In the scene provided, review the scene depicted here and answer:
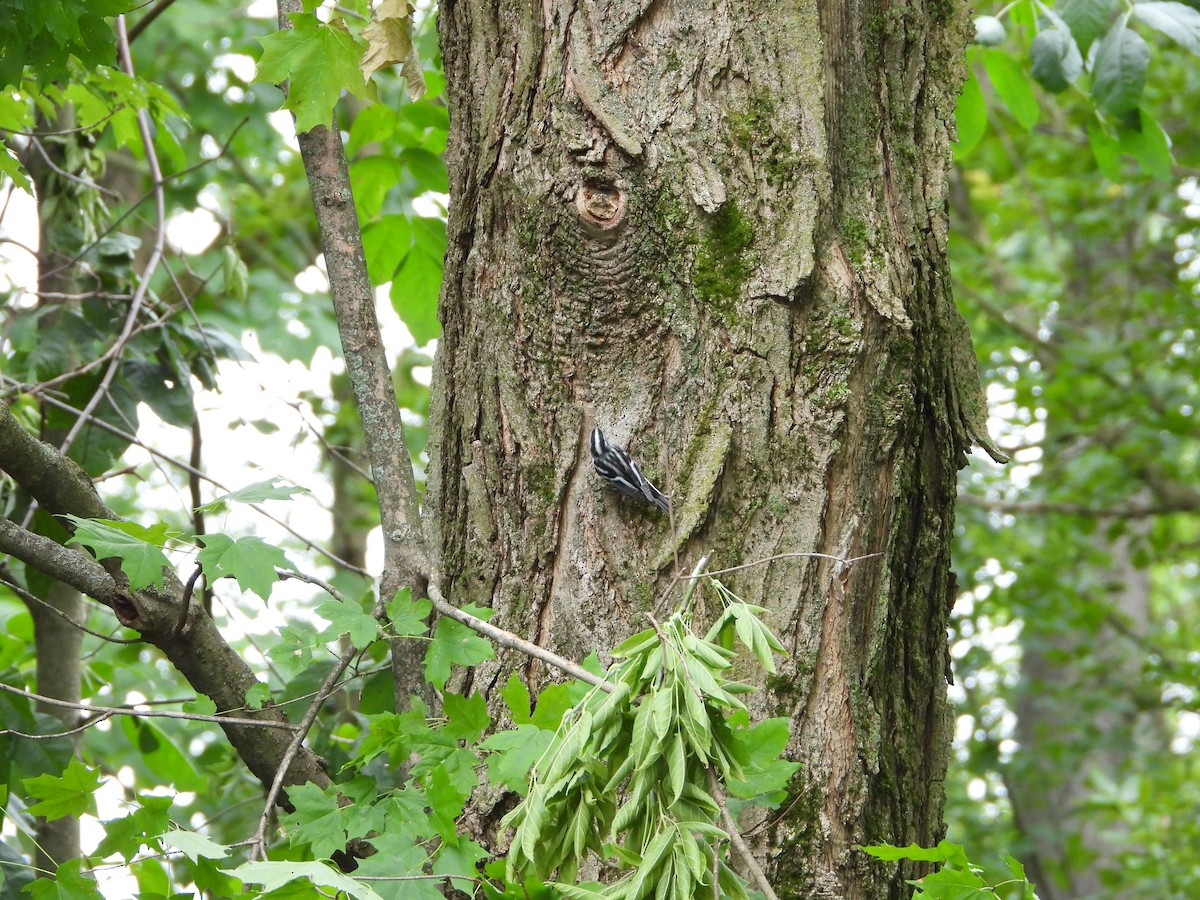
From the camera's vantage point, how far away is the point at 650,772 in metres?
1.05

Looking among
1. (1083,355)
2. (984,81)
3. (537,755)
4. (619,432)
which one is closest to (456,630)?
(537,755)

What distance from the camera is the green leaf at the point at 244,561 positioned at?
Result: 4.60ft

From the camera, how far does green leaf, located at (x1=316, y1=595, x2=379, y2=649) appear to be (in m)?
1.38

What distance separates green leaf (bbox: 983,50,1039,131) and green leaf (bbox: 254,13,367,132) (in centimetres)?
171

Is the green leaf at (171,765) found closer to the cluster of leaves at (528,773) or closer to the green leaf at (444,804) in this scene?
the cluster of leaves at (528,773)

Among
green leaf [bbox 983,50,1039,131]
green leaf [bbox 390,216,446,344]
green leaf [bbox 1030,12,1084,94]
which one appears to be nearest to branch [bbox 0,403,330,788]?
green leaf [bbox 390,216,446,344]

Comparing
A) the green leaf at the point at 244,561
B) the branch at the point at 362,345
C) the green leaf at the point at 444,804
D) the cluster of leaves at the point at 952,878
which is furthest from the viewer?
the branch at the point at 362,345

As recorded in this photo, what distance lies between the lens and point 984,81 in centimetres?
810

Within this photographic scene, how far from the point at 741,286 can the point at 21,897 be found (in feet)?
5.95

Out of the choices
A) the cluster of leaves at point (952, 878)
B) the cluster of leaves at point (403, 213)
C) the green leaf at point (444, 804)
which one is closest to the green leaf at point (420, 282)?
the cluster of leaves at point (403, 213)

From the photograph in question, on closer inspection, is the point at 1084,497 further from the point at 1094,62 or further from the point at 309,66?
the point at 309,66

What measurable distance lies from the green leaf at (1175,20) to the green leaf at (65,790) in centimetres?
256

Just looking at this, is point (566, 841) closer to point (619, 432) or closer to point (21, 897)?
point (619, 432)

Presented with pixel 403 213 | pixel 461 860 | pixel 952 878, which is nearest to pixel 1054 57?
pixel 403 213
